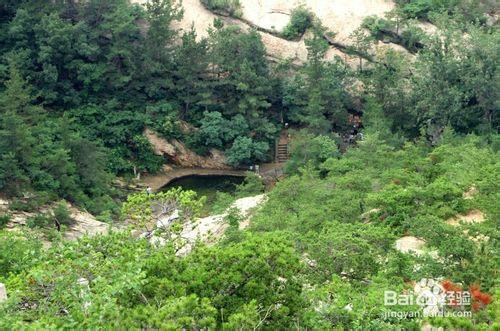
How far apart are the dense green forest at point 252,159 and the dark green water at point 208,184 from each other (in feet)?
2.87

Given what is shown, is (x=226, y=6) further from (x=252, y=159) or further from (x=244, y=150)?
(x=244, y=150)

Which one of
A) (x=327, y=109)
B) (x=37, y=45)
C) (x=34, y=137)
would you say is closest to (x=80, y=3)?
(x=37, y=45)

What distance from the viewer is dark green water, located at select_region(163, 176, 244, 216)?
119 feet

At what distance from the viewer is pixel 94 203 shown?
1256 inches

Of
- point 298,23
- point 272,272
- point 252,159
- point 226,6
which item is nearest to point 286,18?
point 298,23

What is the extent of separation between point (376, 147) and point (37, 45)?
52.4 feet

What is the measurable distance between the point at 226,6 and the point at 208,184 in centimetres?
953

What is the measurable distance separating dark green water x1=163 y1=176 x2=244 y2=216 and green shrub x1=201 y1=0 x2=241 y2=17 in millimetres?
8719

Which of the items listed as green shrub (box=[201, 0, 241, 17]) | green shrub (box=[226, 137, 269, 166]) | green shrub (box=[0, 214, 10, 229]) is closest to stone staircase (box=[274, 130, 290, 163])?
green shrub (box=[226, 137, 269, 166])

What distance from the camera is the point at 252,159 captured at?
125ft

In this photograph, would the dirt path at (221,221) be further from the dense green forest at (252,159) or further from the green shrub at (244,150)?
the green shrub at (244,150)

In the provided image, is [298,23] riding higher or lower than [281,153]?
higher

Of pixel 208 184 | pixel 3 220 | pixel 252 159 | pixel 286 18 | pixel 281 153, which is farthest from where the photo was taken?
pixel 286 18

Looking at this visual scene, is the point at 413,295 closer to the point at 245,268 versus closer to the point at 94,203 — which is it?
the point at 245,268
